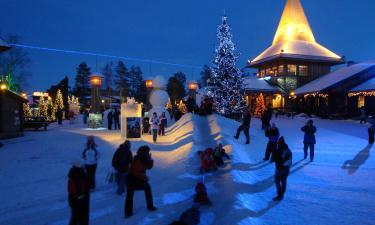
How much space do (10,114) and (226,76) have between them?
15466 millimetres

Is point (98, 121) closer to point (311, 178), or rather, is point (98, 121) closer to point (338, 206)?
point (311, 178)

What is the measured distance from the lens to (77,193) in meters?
5.48

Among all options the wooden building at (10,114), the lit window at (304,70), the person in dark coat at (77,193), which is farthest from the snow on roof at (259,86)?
the person in dark coat at (77,193)

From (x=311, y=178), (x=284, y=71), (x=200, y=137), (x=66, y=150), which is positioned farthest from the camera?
(x=284, y=71)

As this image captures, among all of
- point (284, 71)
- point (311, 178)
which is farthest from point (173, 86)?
point (311, 178)

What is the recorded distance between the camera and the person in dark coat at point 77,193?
5457mm

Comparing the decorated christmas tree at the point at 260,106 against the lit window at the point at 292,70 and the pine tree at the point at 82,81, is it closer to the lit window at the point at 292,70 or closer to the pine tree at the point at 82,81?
the lit window at the point at 292,70

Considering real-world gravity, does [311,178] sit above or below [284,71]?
below

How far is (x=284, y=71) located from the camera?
129ft

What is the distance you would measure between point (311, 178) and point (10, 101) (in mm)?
17760

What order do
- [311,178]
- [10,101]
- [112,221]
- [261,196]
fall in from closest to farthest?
[112,221] → [261,196] → [311,178] → [10,101]

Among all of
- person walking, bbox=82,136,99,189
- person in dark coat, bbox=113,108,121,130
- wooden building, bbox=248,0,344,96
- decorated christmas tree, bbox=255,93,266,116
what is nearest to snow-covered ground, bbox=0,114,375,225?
person walking, bbox=82,136,99,189

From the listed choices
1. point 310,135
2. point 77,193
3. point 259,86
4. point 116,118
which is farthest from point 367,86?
point 77,193

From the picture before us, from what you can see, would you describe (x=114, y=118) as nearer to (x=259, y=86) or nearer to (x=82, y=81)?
(x=259, y=86)
